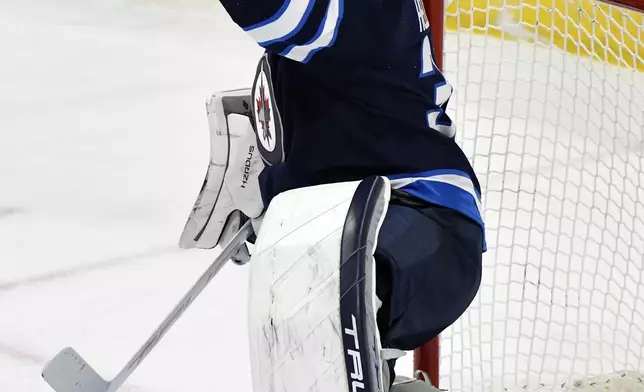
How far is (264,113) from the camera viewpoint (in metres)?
0.98

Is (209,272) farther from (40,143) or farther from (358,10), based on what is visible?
(40,143)

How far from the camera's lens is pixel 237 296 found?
1.60 metres

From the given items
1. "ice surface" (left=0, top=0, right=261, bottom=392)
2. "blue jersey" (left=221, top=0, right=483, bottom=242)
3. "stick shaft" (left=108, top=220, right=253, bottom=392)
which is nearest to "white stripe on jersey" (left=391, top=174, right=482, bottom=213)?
"blue jersey" (left=221, top=0, right=483, bottom=242)

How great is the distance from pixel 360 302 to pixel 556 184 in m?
0.89

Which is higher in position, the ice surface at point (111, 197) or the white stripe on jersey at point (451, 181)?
the white stripe on jersey at point (451, 181)

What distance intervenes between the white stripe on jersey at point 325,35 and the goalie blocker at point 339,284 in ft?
0.39

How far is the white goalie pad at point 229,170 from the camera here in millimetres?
1128

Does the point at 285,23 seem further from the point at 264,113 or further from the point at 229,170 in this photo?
the point at 229,170

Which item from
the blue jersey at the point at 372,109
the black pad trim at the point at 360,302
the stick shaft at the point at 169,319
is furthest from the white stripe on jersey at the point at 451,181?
the stick shaft at the point at 169,319

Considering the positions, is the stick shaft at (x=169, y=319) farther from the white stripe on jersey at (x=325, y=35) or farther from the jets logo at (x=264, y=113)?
the white stripe on jersey at (x=325, y=35)

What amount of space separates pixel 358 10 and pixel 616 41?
0.66 m

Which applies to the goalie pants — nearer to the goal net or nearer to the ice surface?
the goal net

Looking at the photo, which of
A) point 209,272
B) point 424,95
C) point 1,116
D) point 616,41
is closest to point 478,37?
point 616,41

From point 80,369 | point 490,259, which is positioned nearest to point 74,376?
point 80,369
